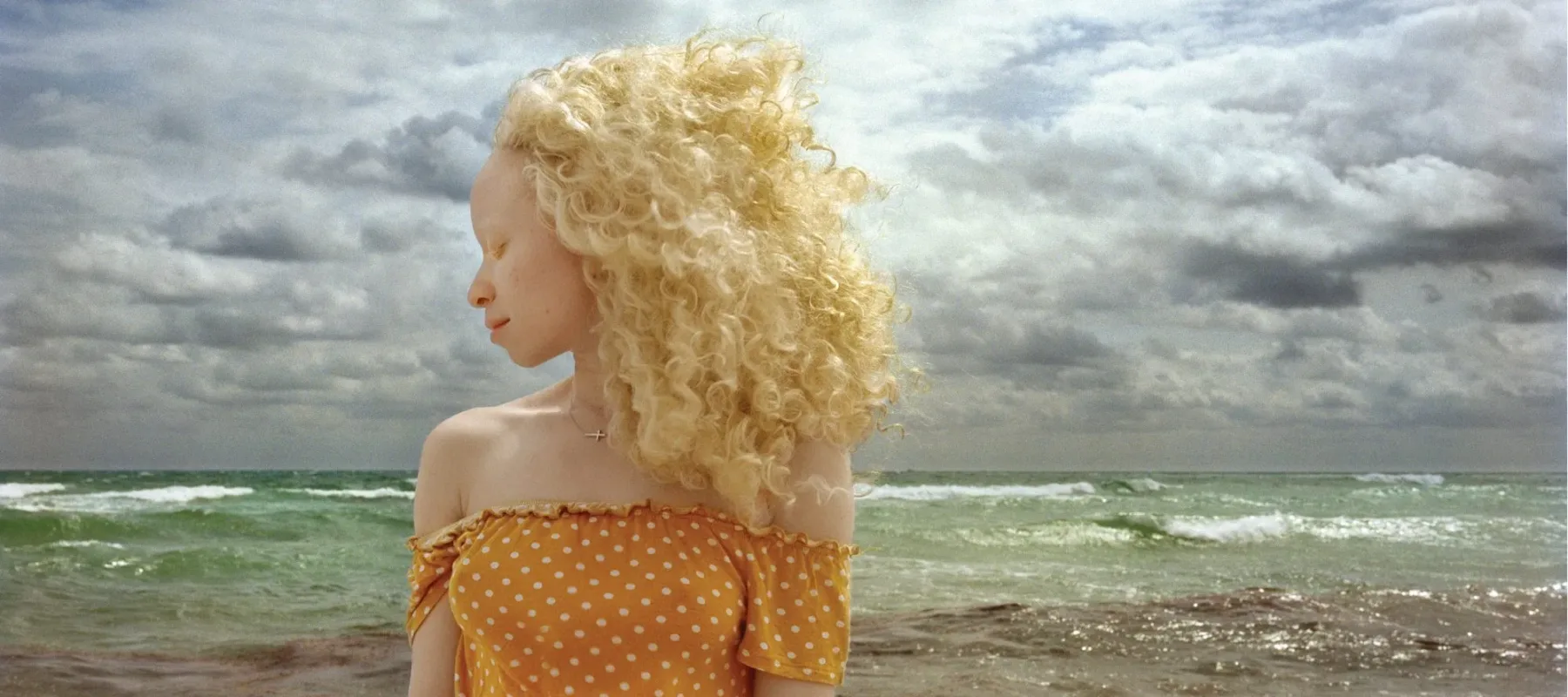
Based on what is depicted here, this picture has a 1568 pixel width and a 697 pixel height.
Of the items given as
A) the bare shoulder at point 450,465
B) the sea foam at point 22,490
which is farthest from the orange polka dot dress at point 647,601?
the sea foam at point 22,490

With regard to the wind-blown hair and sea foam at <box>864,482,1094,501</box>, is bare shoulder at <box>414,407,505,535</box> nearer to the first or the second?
the wind-blown hair

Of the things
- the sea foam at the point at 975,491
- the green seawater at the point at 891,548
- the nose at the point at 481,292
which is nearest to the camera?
the nose at the point at 481,292

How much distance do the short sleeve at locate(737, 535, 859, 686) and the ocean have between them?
4.89 metres

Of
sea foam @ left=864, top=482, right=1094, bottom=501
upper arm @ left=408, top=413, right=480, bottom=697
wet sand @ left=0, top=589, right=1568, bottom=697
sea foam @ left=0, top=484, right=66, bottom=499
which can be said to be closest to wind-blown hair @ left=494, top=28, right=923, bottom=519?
upper arm @ left=408, top=413, right=480, bottom=697

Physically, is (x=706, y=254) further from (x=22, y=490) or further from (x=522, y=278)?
(x=22, y=490)

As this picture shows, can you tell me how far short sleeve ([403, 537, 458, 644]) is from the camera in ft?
5.37

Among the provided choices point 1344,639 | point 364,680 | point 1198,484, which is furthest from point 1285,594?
point 1198,484

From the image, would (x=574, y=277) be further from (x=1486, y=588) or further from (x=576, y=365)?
(x=1486, y=588)

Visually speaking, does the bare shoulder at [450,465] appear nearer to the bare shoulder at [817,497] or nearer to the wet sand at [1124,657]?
the bare shoulder at [817,497]

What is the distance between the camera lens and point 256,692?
7219mm

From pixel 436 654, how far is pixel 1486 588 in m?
9.47

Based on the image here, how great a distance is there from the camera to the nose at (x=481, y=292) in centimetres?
158

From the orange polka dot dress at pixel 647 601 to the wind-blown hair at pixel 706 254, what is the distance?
2.7 inches

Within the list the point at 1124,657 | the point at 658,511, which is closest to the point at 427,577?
the point at 658,511
